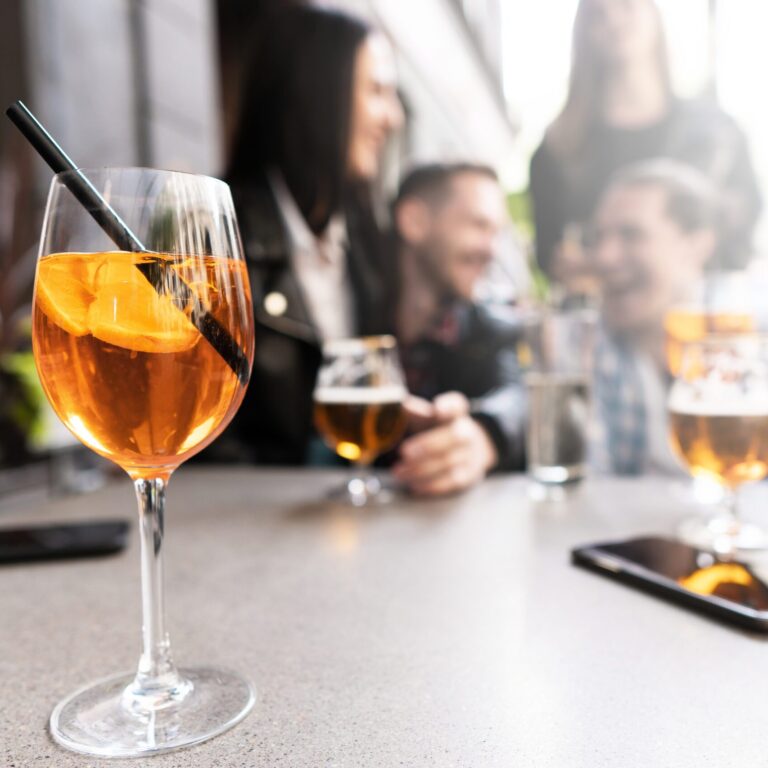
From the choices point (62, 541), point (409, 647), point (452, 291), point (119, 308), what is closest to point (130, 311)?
point (119, 308)

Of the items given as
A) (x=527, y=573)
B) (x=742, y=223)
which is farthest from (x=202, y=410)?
(x=742, y=223)

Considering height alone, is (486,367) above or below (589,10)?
below

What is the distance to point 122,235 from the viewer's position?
0.47m

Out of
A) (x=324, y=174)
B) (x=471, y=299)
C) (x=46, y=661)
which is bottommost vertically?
(x=46, y=661)

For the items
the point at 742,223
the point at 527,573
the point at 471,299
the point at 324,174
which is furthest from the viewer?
the point at 324,174

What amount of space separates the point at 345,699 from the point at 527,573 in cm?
33

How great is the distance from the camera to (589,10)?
5.23 ft

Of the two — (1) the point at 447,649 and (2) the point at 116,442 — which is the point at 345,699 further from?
(2) the point at 116,442

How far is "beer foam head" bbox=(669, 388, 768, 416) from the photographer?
0.81 m

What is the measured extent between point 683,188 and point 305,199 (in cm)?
92

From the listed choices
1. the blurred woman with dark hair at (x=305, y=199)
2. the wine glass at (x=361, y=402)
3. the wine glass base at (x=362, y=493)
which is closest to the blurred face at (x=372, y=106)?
the blurred woman with dark hair at (x=305, y=199)

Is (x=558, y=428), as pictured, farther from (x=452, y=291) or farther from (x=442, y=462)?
(x=452, y=291)

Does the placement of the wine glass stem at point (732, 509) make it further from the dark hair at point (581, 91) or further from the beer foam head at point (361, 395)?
the dark hair at point (581, 91)

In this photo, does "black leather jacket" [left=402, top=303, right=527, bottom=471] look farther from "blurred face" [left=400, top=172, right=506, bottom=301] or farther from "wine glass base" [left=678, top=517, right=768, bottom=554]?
"wine glass base" [left=678, top=517, right=768, bottom=554]
